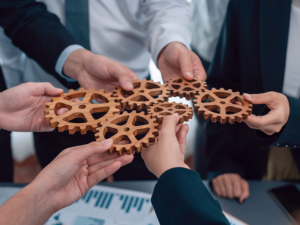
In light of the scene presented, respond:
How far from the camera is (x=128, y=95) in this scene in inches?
61.1

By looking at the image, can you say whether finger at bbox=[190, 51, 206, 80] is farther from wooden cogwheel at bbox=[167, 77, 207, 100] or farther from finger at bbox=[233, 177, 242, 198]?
finger at bbox=[233, 177, 242, 198]

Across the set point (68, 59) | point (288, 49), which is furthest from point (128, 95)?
point (288, 49)

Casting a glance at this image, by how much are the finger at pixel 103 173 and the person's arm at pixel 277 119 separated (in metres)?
0.71

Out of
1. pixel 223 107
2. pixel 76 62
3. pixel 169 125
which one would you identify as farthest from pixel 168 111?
pixel 76 62

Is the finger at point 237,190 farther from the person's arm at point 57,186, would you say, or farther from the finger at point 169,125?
the person's arm at point 57,186

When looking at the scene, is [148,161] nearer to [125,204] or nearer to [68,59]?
[125,204]

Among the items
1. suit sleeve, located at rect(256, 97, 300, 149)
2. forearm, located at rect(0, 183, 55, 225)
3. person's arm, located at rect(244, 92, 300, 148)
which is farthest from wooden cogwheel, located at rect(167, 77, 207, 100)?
forearm, located at rect(0, 183, 55, 225)

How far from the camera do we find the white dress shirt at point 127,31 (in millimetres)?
1830

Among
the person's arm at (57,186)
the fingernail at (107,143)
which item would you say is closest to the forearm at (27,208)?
the person's arm at (57,186)

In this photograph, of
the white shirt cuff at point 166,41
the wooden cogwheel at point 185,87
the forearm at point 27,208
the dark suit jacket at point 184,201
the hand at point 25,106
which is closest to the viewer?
the dark suit jacket at point 184,201

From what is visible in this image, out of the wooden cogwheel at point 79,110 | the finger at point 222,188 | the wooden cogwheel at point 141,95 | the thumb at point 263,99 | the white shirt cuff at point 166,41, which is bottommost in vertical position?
the finger at point 222,188

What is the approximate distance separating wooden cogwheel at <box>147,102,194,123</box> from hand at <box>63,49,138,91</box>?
0.78ft

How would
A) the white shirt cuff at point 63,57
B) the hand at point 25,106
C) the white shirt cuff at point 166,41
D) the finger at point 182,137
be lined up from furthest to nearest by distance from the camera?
the white shirt cuff at point 166,41 < the white shirt cuff at point 63,57 < the hand at point 25,106 < the finger at point 182,137

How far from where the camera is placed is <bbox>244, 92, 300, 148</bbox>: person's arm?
1.29 meters
